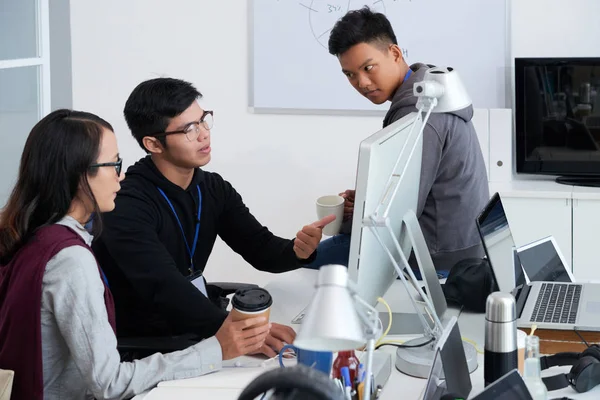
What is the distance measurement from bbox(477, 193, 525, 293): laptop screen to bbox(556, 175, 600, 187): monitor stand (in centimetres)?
174

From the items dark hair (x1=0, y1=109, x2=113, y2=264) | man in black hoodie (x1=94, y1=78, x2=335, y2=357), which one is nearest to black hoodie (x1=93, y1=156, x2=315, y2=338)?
man in black hoodie (x1=94, y1=78, x2=335, y2=357)

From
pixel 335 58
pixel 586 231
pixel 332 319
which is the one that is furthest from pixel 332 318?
pixel 335 58

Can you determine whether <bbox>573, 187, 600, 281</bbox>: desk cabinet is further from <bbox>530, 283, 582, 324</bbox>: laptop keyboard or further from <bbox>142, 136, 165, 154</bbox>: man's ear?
<bbox>142, 136, 165, 154</bbox>: man's ear

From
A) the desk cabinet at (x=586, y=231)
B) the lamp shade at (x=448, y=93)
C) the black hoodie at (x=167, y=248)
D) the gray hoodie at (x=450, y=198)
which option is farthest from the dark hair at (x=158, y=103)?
the desk cabinet at (x=586, y=231)

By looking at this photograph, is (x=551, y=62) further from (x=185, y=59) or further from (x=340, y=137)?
(x=185, y=59)

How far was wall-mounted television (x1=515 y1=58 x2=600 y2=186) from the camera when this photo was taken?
3.74 meters

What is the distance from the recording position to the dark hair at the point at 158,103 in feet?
7.62

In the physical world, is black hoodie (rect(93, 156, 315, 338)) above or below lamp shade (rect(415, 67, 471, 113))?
below

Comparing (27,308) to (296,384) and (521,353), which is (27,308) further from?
(296,384)

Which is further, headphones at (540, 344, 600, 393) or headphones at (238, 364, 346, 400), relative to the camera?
headphones at (540, 344, 600, 393)

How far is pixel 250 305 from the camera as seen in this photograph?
1.71 metres

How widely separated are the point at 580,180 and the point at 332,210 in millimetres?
1900

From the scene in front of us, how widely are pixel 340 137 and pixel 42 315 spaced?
2.58m

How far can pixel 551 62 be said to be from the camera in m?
3.73
